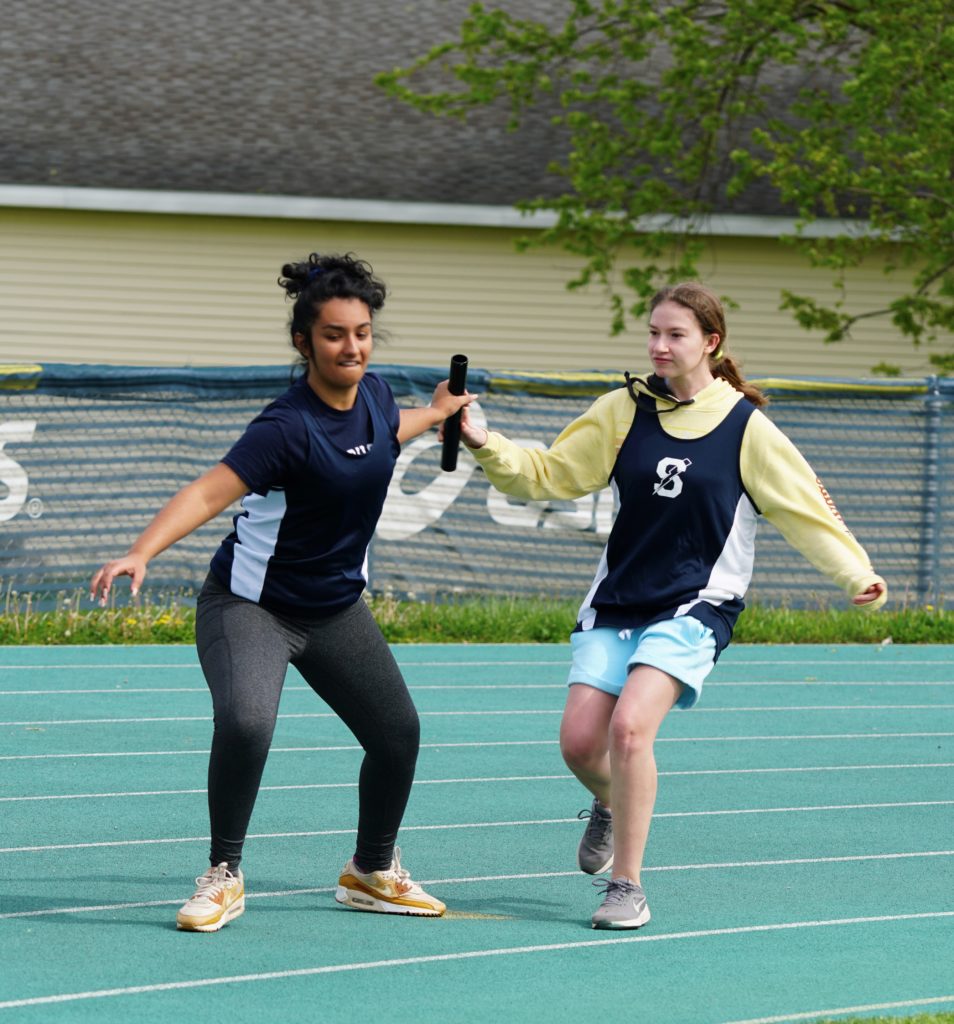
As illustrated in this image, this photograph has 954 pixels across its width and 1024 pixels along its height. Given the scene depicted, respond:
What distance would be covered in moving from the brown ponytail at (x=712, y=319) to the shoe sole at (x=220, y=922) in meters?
2.28

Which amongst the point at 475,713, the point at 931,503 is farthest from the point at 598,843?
the point at 931,503

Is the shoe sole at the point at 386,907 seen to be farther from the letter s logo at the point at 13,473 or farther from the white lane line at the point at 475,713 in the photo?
the letter s logo at the point at 13,473

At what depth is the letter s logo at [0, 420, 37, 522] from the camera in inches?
520

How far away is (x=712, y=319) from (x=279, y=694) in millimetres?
1859

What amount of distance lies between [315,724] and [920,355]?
41.0 ft

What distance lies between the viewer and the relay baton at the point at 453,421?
6215 mm

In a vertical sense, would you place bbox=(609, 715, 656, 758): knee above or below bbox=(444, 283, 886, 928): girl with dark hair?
below

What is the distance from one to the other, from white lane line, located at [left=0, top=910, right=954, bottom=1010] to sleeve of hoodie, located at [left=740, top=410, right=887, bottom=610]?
1.05 meters

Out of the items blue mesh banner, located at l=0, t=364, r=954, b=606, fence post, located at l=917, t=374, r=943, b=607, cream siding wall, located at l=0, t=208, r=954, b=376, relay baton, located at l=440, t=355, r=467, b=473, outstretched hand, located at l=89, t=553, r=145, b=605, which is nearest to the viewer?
outstretched hand, located at l=89, t=553, r=145, b=605

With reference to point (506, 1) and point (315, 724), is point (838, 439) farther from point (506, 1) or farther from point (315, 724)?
point (506, 1)

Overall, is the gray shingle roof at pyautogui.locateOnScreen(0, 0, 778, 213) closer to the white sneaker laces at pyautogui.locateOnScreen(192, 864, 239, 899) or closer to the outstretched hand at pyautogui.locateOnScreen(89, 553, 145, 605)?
the white sneaker laces at pyautogui.locateOnScreen(192, 864, 239, 899)

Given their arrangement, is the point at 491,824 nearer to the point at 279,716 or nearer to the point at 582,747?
the point at 582,747

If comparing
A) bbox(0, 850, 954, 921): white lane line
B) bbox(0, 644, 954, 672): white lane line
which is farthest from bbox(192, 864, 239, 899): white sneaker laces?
bbox(0, 644, 954, 672): white lane line

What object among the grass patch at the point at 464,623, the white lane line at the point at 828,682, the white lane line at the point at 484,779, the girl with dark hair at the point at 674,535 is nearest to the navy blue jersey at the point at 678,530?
the girl with dark hair at the point at 674,535
